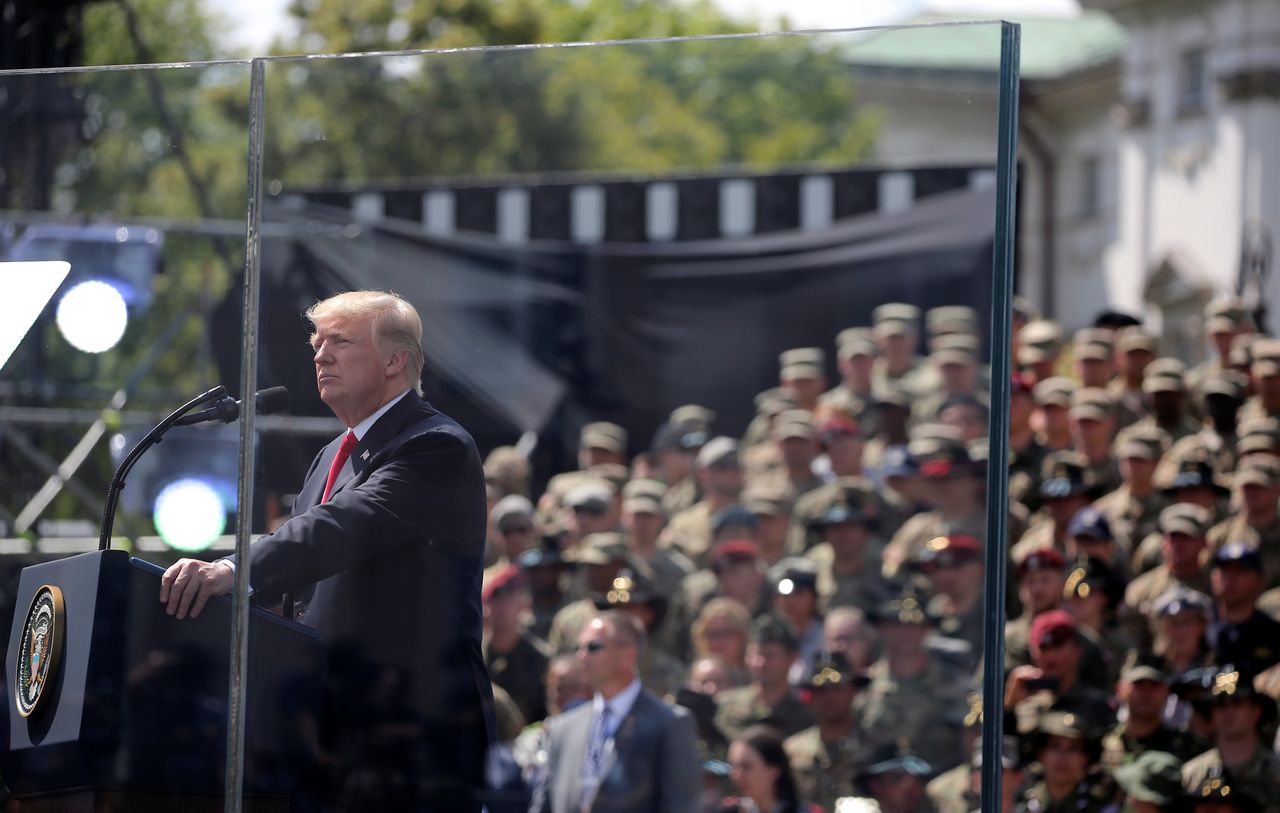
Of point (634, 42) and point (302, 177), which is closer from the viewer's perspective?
point (634, 42)

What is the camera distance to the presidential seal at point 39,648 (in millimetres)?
2568

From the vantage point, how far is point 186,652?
2.55 meters

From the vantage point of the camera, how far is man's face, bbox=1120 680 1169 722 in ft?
15.2

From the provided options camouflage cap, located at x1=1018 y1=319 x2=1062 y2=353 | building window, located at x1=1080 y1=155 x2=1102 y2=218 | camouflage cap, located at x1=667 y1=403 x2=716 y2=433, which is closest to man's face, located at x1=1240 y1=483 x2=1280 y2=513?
camouflage cap, located at x1=1018 y1=319 x2=1062 y2=353

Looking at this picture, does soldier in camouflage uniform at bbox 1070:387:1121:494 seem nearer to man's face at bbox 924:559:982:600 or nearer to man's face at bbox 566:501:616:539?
man's face at bbox 924:559:982:600

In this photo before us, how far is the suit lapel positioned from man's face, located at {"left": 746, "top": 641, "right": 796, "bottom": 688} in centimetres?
268

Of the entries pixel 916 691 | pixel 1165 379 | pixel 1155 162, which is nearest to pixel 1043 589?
pixel 916 691

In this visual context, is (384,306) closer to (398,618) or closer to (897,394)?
(398,618)

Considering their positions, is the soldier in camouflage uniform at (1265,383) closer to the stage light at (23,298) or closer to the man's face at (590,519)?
the man's face at (590,519)

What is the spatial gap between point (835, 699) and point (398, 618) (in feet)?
Answer: 8.84

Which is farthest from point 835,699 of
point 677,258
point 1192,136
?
point 1192,136

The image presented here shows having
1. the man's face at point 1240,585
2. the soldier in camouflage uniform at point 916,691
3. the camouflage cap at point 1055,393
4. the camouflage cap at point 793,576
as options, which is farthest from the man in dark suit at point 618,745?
the camouflage cap at point 1055,393

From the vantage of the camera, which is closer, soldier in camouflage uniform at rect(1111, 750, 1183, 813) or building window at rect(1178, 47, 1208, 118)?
soldier in camouflage uniform at rect(1111, 750, 1183, 813)

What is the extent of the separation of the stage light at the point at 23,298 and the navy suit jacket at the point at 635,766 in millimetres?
1680
